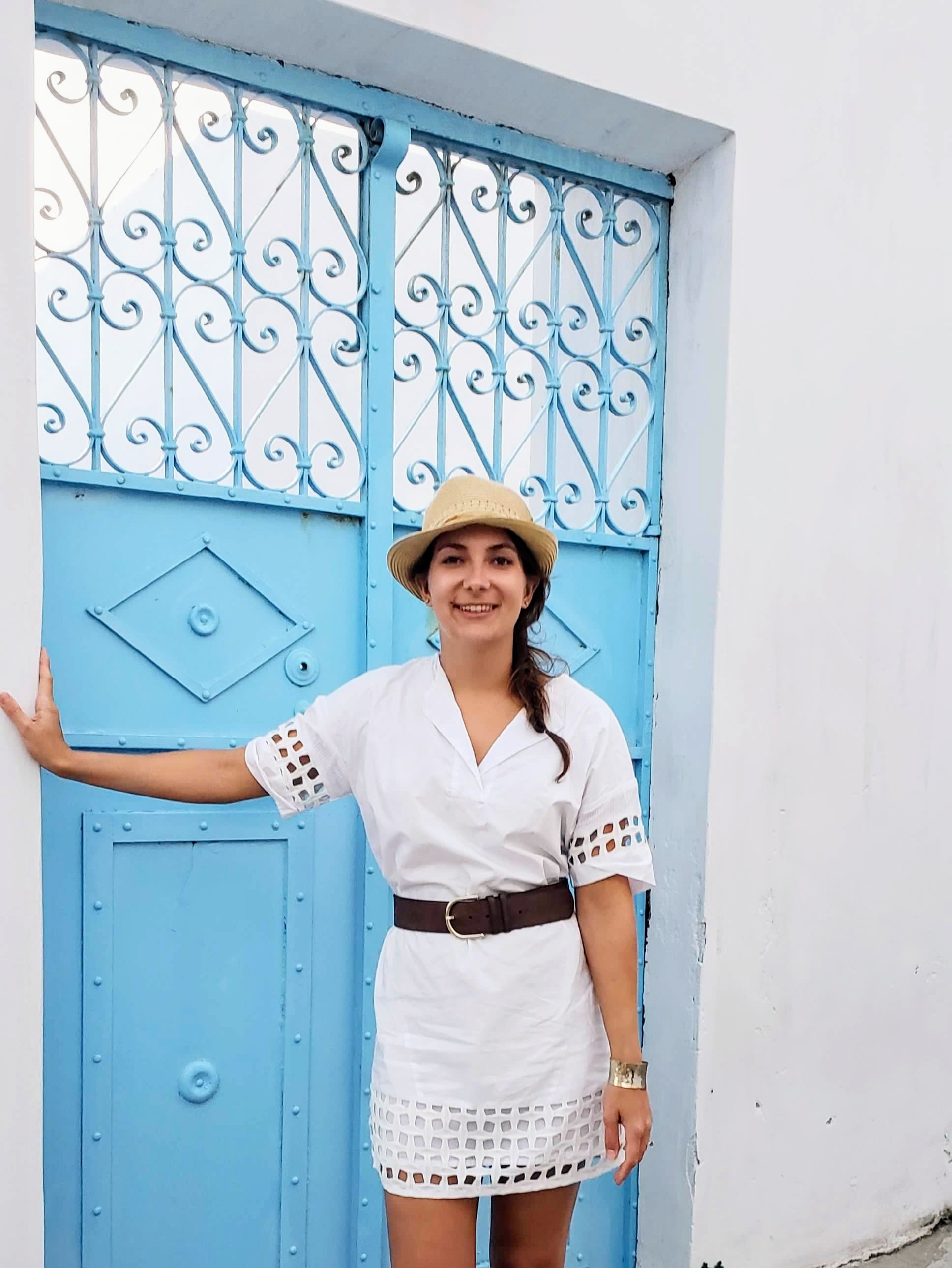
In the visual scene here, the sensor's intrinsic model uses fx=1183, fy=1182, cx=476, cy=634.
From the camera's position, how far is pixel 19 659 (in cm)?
213

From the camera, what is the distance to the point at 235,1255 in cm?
270

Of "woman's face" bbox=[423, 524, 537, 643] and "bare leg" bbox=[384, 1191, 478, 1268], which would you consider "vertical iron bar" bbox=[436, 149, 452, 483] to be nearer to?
"woman's face" bbox=[423, 524, 537, 643]

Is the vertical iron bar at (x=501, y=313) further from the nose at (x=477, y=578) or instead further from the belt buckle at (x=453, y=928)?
the belt buckle at (x=453, y=928)

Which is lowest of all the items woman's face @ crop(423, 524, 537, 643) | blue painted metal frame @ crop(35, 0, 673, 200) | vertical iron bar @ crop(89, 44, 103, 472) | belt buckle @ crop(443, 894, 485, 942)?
belt buckle @ crop(443, 894, 485, 942)

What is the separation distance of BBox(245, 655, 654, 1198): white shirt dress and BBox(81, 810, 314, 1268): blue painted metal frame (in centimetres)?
52

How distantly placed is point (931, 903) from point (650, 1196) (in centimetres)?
129

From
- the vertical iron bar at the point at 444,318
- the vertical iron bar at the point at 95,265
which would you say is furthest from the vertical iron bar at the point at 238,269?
the vertical iron bar at the point at 444,318

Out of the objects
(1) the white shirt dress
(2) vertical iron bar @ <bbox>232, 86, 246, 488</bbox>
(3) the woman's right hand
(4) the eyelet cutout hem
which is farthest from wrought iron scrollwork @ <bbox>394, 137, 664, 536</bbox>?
(4) the eyelet cutout hem

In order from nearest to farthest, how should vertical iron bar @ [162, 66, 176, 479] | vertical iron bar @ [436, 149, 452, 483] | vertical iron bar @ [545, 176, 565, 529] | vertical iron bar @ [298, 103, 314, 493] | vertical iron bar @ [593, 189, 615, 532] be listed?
vertical iron bar @ [162, 66, 176, 479] → vertical iron bar @ [298, 103, 314, 493] → vertical iron bar @ [436, 149, 452, 483] → vertical iron bar @ [545, 176, 565, 529] → vertical iron bar @ [593, 189, 615, 532]

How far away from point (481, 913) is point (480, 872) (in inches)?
2.8

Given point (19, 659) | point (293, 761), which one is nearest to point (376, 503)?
point (293, 761)

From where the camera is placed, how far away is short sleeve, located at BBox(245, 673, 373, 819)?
7.09 ft

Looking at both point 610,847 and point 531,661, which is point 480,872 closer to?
point 610,847

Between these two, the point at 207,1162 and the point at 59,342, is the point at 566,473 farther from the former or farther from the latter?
the point at 207,1162
